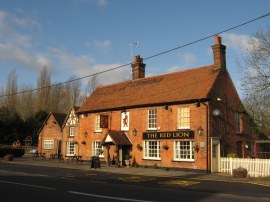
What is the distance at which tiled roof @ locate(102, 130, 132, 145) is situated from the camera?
2944 cm

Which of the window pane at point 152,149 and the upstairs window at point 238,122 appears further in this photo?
the upstairs window at point 238,122

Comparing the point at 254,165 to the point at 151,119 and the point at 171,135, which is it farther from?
the point at 151,119

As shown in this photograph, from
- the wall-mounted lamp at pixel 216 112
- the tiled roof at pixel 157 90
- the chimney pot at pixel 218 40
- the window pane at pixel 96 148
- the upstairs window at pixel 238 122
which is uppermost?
the chimney pot at pixel 218 40

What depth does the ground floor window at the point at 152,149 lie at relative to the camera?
92.5ft

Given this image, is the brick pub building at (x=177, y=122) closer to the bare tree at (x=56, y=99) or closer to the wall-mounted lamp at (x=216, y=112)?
the wall-mounted lamp at (x=216, y=112)

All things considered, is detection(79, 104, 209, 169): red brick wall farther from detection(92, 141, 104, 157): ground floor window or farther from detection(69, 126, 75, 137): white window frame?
detection(69, 126, 75, 137): white window frame

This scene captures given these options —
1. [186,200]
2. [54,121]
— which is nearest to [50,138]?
[54,121]

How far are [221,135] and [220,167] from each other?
2.72 meters

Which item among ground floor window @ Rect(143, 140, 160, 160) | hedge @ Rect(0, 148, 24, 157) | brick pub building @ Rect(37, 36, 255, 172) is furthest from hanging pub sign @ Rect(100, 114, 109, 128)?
hedge @ Rect(0, 148, 24, 157)

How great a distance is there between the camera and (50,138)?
44000 millimetres

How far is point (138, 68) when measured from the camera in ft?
116

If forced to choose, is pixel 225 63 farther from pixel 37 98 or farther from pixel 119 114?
pixel 37 98

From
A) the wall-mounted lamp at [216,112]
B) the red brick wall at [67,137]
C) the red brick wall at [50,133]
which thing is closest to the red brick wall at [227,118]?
the wall-mounted lamp at [216,112]

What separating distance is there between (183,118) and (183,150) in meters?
2.63
